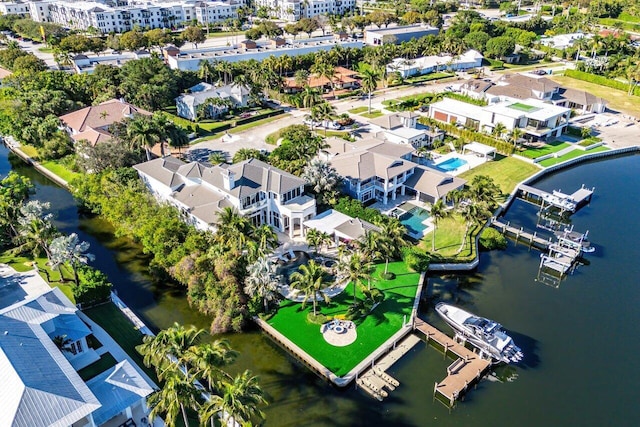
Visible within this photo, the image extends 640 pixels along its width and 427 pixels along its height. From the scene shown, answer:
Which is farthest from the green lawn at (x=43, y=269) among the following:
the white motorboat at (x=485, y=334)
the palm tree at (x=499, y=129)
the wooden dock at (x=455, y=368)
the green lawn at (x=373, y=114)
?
the palm tree at (x=499, y=129)

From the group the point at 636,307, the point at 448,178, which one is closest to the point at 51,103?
the point at 448,178

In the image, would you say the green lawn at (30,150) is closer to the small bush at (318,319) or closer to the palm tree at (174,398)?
the small bush at (318,319)

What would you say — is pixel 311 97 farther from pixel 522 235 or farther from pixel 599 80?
pixel 599 80

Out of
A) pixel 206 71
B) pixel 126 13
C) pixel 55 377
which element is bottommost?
pixel 55 377

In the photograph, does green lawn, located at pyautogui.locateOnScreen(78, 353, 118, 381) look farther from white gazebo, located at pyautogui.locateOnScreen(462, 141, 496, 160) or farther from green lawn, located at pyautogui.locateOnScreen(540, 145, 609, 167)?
green lawn, located at pyautogui.locateOnScreen(540, 145, 609, 167)

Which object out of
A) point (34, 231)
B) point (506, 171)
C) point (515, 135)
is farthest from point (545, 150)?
point (34, 231)

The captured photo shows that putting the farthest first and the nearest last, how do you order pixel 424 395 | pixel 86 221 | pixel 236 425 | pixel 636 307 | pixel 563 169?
pixel 563 169
pixel 86 221
pixel 636 307
pixel 424 395
pixel 236 425

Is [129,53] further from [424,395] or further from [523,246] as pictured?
[424,395]
